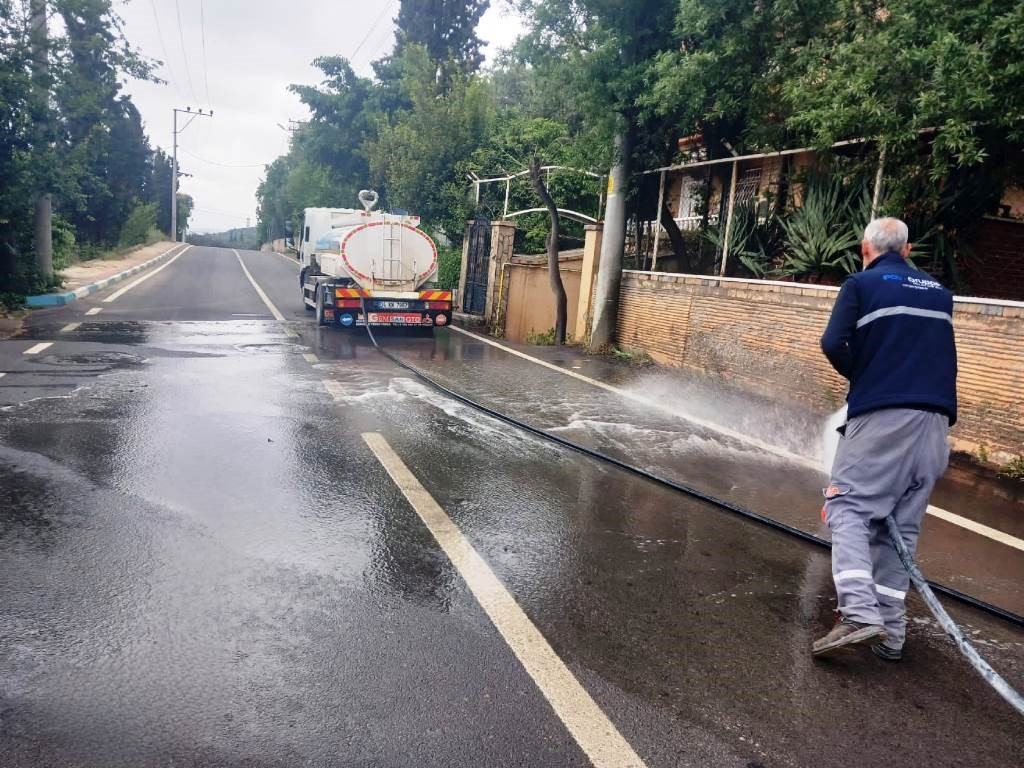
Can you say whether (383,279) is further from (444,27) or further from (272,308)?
(444,27)

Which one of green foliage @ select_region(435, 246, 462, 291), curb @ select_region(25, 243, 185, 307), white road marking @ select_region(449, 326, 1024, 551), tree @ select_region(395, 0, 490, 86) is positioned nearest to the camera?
white road marking @ select_region(449, 326, 1024, 551)

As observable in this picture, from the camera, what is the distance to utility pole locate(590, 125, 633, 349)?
1345 cm

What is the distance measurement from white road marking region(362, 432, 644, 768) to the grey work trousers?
4.20 feet

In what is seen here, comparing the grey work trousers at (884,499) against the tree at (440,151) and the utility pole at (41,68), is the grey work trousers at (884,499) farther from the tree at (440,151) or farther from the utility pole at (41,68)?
the tree at (440,151)

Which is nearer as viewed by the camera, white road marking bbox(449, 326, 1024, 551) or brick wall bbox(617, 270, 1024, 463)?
white road marking bbox(449, 326, 1024, 551)

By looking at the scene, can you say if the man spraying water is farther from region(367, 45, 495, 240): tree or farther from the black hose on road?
region(367, 45, 495, 240): tree

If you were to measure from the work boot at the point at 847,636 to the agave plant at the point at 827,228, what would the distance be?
24.7 ft

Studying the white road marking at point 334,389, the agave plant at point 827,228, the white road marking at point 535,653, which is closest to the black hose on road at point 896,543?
the white road marking at point 334,389

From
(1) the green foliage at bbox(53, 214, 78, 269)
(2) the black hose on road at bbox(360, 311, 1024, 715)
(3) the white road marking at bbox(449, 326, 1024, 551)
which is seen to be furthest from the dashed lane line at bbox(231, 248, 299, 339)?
(1) the green foliage at bbox(53, 214, 78, 269)

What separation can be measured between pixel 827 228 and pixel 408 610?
8774 mm

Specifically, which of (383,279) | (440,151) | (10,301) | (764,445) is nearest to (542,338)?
(383,279)

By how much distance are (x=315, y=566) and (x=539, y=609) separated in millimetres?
1213

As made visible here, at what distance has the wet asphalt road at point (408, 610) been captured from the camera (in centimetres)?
267

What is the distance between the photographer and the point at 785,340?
9.98 meters
